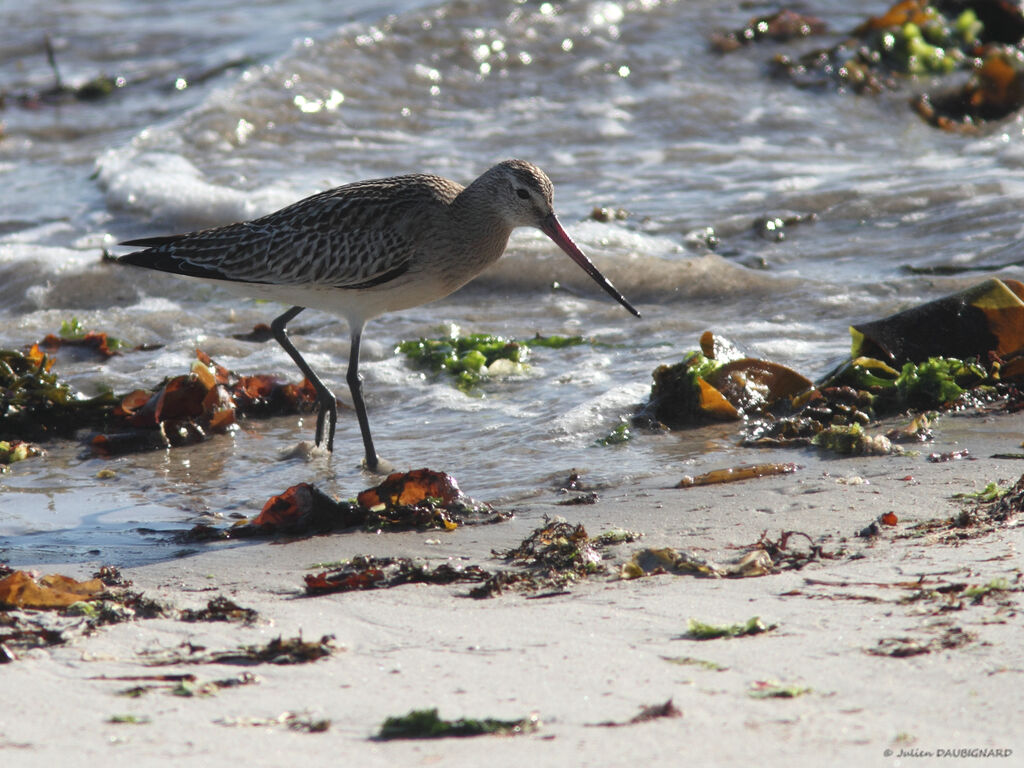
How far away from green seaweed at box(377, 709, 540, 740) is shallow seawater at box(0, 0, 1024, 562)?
208cm

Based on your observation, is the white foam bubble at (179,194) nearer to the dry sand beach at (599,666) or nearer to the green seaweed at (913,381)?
the green seaweed at (913,381)

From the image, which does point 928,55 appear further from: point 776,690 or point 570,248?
point 776,690

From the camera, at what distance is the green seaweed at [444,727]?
2.63 metres

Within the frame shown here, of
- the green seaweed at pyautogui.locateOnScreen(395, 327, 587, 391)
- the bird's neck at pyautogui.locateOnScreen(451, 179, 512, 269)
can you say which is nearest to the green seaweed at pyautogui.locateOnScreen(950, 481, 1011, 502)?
the bird's neck at pyautogui.locateOnScreen(451, 179, 512, 269)

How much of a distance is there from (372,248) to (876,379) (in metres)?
2.46

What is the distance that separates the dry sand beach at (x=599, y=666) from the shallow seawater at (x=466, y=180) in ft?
3.77

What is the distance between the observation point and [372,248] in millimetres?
6109

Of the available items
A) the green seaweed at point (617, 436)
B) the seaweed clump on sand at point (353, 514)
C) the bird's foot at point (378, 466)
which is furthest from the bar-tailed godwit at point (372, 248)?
the seaweed clump on sand at point (353, 514)

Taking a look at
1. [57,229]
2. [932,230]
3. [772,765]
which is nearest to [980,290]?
[932,230]

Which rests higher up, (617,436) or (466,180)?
(466,180)

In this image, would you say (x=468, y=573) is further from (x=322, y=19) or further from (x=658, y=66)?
(x=322, y=19)

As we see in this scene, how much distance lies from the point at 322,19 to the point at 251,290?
9.64 meters

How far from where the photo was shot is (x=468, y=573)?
3939 mm

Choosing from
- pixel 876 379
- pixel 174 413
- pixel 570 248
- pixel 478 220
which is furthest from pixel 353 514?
pixel 876 379
